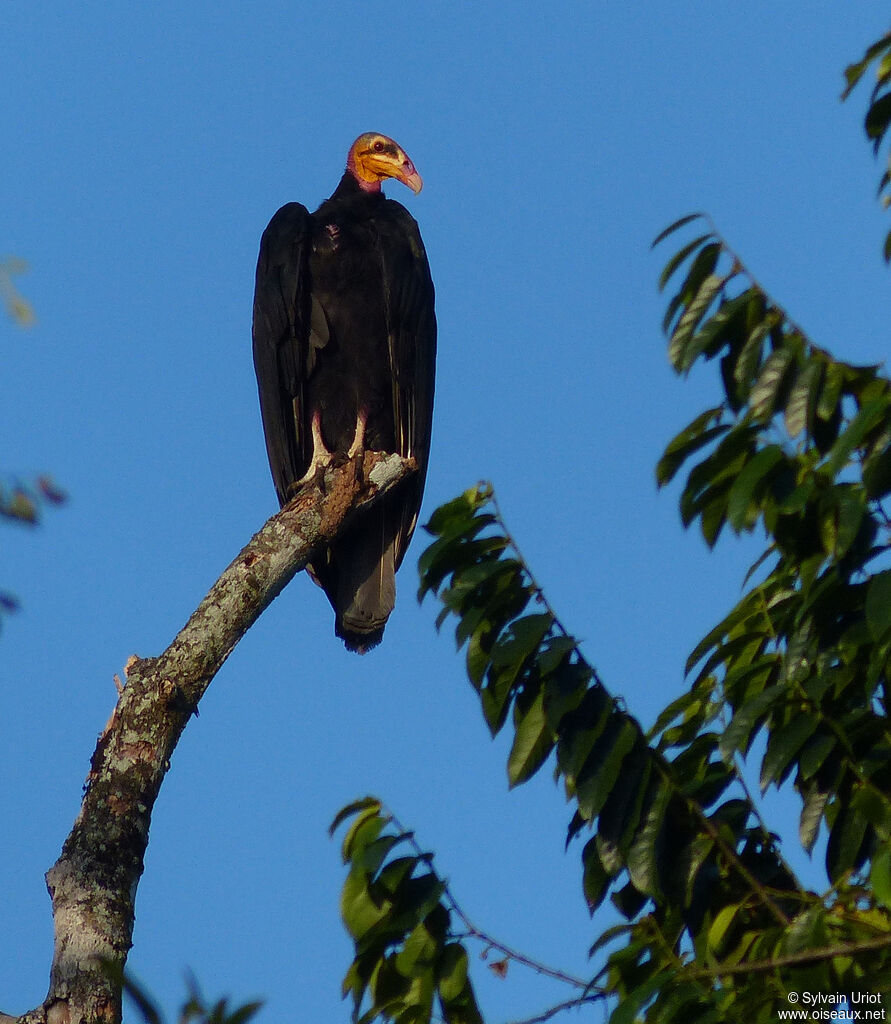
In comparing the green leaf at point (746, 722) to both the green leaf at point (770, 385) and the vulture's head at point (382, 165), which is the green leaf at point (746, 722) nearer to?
the green leaf at point (770, 385)

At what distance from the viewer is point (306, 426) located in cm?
468

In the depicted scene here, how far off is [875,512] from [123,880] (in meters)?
1.55

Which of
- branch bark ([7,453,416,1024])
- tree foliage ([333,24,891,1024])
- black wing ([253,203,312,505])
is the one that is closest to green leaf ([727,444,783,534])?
tree foliage ([333,24,891,1024])

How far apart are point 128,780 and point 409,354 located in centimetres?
252

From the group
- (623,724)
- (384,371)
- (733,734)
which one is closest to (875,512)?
(733,734)

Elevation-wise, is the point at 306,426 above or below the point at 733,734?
above

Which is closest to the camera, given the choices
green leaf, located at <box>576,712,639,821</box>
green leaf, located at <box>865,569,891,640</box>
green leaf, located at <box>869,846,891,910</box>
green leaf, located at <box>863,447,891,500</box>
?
green leaf, located at <box>869,846,891,910</box>

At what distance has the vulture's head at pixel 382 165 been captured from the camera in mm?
5656

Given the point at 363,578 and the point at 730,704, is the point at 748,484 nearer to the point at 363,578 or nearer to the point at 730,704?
the point at 730,704

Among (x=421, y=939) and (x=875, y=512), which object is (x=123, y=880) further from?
(x=875, y=512)

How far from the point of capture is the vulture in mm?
4551

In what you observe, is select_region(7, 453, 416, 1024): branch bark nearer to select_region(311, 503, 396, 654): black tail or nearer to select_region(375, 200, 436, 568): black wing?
select_region(311, 503, 396, 654): black tail

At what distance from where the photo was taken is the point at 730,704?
233 centimetres

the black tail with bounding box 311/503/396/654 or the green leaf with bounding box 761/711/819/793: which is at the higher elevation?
the black tail with bounding box 311/503/396/654
